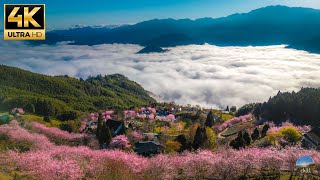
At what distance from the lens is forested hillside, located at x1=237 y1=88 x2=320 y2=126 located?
314 feet

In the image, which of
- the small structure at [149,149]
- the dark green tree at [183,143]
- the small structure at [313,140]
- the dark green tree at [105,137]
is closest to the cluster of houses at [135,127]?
the small structure at [149,149]

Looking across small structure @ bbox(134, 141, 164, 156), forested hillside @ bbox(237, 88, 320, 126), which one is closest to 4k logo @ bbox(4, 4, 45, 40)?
small structure @ bbox(134, 141, 164, 156)

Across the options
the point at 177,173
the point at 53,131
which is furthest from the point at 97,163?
the point at 53,131

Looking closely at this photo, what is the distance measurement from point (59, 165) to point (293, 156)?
2602 cm

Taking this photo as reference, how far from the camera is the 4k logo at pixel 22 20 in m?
32.6

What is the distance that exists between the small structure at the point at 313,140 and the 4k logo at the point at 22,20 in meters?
46.1

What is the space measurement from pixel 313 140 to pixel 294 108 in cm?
4637

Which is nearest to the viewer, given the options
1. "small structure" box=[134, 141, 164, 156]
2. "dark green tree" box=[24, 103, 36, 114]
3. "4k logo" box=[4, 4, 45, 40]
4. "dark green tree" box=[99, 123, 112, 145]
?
"4k logo" box=[4, 4, 45, 40]

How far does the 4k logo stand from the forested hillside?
77.4 metres

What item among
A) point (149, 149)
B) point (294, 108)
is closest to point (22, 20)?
point (149, 149)

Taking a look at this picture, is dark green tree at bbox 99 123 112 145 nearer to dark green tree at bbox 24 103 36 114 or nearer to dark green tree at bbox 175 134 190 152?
dark green tree at bbox 175 134 190 152

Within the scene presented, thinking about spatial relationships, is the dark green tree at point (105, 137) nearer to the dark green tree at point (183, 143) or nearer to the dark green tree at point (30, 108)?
the dark green tree at point (183, 143)

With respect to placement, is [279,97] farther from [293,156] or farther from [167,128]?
[293,156]

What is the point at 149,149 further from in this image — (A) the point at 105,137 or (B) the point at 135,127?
(B) the point at 135,127
